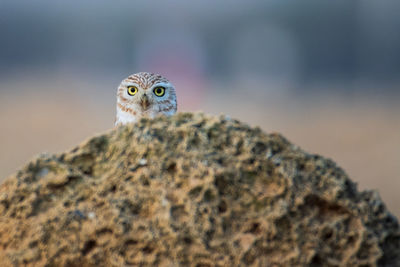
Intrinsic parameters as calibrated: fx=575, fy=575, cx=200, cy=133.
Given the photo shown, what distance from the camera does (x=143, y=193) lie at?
2072 millimetres

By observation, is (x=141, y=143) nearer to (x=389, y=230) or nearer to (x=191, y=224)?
(x=191, y=224)

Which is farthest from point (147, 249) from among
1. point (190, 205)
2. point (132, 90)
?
point (132, 90)

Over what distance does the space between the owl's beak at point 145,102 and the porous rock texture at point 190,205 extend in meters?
1.88

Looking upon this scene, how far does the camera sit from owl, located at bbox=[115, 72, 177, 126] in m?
4.10

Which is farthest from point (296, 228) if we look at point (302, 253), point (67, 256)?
point (67, 256)

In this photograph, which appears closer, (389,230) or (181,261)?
(181,261)

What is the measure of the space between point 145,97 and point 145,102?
0.15ft

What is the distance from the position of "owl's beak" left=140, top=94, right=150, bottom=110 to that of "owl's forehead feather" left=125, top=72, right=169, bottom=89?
73 mm

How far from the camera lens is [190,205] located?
79.4 inches

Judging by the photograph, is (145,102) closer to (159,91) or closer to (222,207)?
(159,91)

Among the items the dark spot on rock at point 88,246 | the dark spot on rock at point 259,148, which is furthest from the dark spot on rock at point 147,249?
the dark spot on rock at point 259,148

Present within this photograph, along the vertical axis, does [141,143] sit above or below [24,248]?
above

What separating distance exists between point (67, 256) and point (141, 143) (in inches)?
19.1

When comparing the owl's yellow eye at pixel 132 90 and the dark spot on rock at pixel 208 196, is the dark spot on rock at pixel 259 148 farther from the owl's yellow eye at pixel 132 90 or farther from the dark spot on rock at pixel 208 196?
the owl's yellow eye at pixel 132 90
